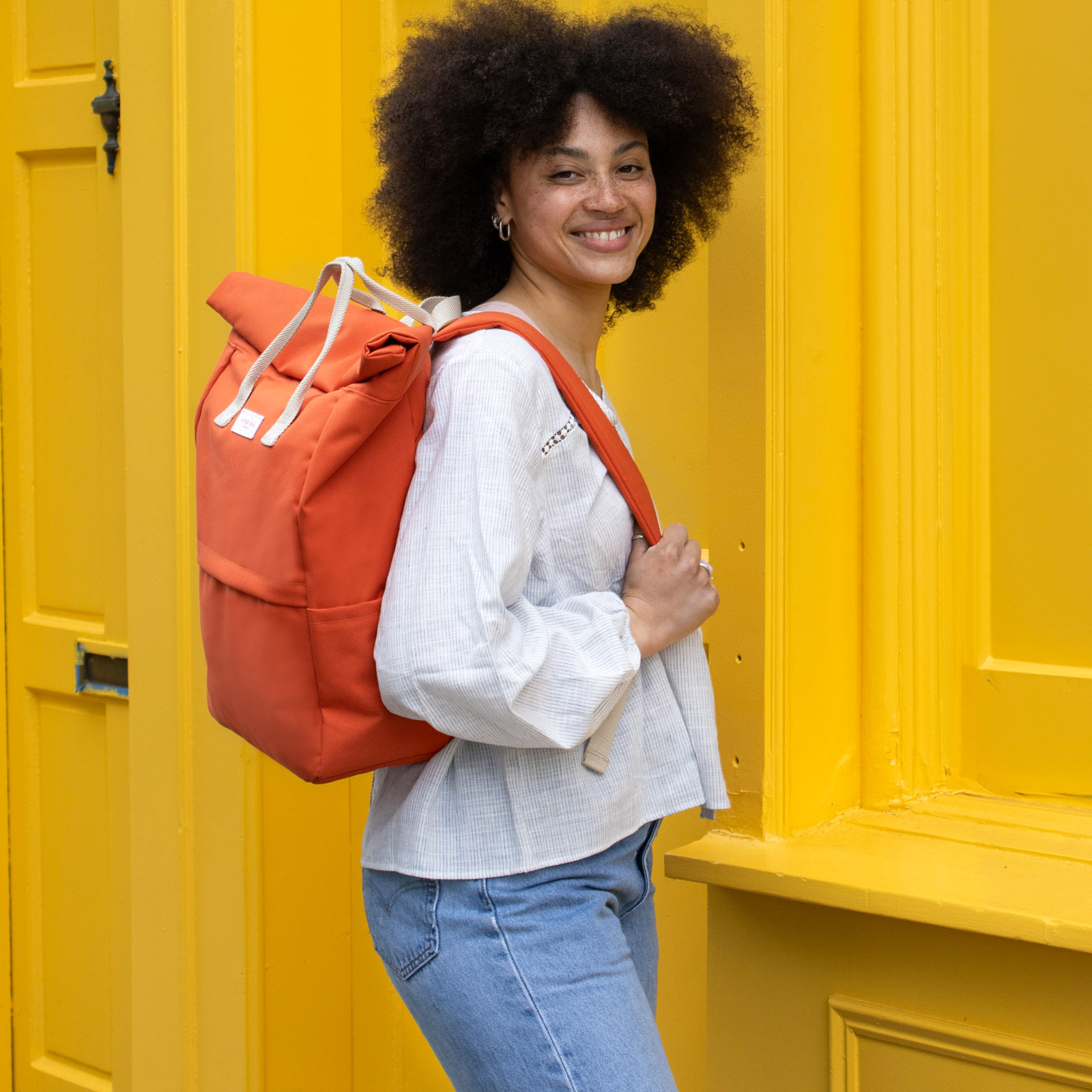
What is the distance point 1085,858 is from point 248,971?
145cm

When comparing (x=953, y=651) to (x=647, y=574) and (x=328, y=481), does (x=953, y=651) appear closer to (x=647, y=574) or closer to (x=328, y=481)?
(x=647, y=574)

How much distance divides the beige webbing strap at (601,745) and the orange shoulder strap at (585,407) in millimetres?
220

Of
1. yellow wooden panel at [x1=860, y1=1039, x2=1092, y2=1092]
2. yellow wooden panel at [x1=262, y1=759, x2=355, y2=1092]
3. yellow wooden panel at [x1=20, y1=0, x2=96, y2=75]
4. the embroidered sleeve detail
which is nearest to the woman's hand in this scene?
the embroidered sleeve detail

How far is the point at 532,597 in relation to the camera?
4.20 feet

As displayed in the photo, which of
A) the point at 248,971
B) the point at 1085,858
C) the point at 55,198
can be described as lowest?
the point at 248,971

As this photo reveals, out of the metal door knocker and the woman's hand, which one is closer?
the woman's hand

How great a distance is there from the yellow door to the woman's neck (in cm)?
129

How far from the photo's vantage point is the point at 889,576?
1848mm

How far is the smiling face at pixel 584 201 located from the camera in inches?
55.5

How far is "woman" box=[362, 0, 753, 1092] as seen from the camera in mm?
1158

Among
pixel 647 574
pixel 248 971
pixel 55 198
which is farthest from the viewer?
pixel 55 198

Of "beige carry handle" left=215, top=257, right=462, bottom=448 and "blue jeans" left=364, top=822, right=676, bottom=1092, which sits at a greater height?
"beige carry handle" left=215, top=257, right=462, bottom=448

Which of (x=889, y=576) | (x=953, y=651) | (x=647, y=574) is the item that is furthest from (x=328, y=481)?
(x=953, y=651)

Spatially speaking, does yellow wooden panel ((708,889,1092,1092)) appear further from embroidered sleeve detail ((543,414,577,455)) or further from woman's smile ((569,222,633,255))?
woman's smile ((569,222,633,255))
